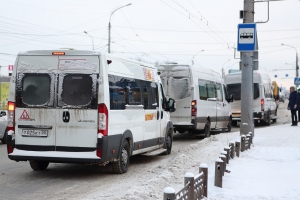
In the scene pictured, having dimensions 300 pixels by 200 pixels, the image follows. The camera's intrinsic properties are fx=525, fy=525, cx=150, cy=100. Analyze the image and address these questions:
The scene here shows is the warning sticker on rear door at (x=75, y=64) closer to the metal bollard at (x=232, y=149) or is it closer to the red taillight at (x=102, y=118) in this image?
the red taillight at (x=102, y=118)

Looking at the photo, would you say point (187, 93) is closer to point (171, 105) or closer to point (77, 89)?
point (171, 105)

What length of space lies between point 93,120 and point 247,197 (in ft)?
11.1

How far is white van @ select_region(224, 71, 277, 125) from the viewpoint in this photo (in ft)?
92.1

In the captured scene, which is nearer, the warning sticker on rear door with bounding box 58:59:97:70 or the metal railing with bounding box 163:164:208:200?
the metal railing with bounding box 163:164:208:200

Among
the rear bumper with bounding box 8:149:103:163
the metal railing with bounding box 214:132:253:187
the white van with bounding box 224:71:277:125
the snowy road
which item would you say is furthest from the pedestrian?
the rear bumper with bounding box 8:149:103:163

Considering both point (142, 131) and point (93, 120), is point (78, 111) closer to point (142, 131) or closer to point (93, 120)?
point (93, 120)

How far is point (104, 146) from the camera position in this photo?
9.96m

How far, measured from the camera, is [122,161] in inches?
434

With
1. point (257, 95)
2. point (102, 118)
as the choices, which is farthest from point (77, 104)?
point (257, 95)

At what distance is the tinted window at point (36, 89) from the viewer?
404 inches

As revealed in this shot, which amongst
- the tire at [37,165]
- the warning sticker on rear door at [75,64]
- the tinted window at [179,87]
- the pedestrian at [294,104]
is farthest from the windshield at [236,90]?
the warning sticker on rear door at [75,64]

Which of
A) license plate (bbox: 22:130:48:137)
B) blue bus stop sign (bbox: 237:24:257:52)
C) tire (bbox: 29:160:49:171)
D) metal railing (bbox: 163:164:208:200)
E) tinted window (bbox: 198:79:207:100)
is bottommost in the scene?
tire (bbox: 29:160:49:171)

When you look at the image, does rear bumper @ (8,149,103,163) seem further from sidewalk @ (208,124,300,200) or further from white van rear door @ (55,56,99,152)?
sidewalk @ (208,124,300,200)

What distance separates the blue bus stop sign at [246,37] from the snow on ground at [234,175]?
294 centimetres
